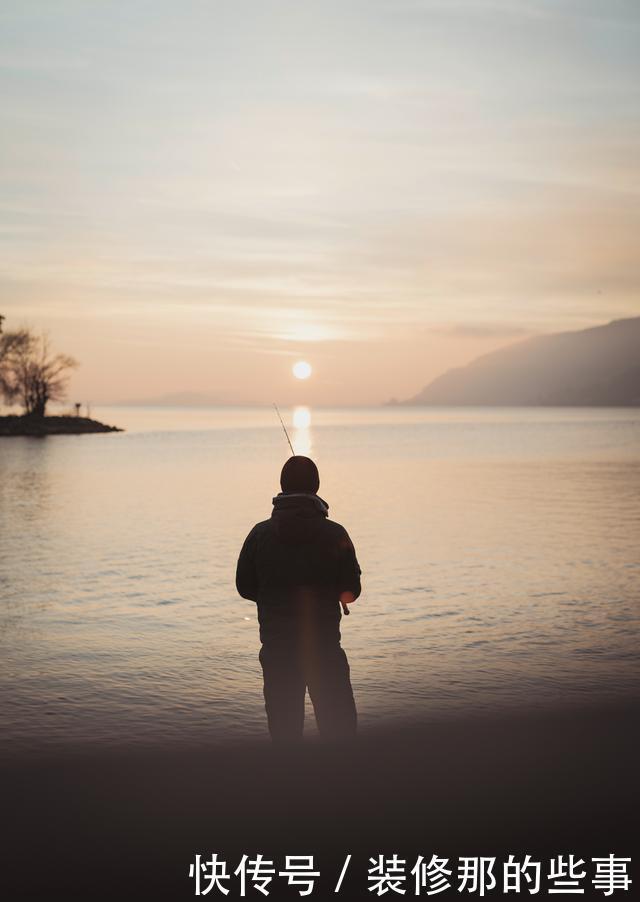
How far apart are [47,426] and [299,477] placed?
10609 cm

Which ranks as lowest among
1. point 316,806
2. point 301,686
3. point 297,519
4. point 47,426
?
point 316,806

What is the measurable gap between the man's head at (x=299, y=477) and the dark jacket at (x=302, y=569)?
0.28ft

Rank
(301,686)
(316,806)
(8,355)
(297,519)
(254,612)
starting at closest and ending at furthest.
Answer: (297,519)
(301,686)
(316,806)
(254,612)
(8,355)

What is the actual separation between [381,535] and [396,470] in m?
25.4

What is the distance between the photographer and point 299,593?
5.14 meters

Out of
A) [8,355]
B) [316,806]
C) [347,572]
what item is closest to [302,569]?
[347,572]

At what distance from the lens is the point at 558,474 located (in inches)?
1638

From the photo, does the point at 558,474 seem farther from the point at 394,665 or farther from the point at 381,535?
the point at 394,665

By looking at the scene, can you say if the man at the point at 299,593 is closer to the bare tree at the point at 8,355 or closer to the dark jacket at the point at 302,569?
the dark jacket at the point at 302,569

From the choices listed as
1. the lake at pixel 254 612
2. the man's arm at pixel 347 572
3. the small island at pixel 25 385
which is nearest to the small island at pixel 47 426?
the small island at pixel 25 385

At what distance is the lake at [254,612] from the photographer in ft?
26.8

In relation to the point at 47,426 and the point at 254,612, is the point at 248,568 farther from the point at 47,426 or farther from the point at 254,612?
the point at 47,426

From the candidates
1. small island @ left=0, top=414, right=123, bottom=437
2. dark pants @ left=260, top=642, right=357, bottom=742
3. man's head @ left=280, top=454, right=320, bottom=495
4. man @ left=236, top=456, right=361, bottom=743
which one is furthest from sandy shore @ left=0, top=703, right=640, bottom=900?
small island @ left=0, top=414, right=123, bottom=437

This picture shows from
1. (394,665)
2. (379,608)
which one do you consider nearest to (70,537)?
(379,608)
